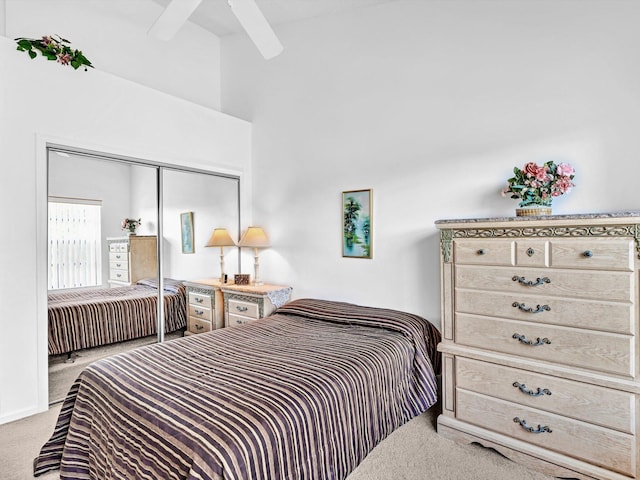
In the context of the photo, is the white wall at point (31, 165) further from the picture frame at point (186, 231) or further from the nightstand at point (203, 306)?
the nightstand at point (203, 306)

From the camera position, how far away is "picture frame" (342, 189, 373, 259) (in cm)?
312

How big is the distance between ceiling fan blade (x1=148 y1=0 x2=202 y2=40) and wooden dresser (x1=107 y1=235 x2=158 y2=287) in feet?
5.52

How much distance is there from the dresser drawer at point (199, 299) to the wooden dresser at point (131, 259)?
0.45 m

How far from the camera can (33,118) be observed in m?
2.54

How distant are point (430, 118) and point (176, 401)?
100 inches

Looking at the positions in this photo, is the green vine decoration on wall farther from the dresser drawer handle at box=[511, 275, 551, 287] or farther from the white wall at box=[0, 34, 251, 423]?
the dresser drawer handle at box=[511, 275, 551, 287]

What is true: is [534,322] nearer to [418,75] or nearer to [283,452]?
[283,452]

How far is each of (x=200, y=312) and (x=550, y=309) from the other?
9.78ft

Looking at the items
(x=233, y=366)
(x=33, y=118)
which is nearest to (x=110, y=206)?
(x=33, y=118)

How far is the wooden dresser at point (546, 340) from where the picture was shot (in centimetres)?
171

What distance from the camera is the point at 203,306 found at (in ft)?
11.9

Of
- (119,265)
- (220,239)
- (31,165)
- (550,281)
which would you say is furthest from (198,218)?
(550,281)

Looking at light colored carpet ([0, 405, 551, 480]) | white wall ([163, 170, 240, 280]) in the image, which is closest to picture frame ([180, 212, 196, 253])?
white wall ([163, 170, 240, 280])

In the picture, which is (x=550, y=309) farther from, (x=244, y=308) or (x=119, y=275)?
(x=119, y=275)
